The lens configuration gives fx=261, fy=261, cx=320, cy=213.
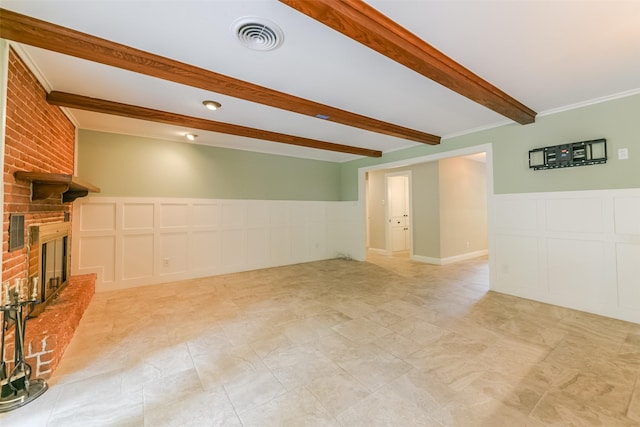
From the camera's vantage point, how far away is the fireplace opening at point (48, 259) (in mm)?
2297

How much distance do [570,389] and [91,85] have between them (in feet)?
15.3

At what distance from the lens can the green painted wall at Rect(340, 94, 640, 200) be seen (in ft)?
9.20

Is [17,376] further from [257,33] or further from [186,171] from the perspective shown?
[186,171]

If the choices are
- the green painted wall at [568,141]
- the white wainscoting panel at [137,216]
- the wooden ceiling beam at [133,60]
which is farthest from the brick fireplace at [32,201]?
the green painted wall at [568,141]

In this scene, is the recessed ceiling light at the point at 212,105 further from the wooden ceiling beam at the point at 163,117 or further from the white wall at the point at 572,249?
the white wall at the point at 572,249

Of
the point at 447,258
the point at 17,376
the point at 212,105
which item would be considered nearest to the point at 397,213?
the point at 447,258

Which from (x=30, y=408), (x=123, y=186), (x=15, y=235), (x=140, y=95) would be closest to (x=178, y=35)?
(x=140, y=95)

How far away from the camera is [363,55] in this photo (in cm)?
208

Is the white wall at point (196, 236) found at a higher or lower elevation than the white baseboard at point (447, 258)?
higher

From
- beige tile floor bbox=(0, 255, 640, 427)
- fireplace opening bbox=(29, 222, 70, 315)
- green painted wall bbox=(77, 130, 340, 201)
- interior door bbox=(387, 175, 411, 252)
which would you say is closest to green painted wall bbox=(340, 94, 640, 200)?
beige tile floor bbox=(0, 255, 640, 427)

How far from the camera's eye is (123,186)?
407 centimetres

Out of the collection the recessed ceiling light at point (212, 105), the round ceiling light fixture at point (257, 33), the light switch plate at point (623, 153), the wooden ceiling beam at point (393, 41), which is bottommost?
the light switch plate at point (623, 153)

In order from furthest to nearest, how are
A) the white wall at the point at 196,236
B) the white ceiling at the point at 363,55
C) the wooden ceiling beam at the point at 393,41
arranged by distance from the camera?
the white wall at the point at 196,236 < the white ceiling at the point at 363,55 < the wooden ceiling beam at the point at 393,41

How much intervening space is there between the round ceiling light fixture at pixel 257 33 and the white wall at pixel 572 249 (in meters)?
3.64
